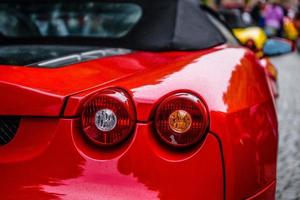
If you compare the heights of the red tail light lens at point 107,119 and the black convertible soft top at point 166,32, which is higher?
the black convertible soft top at point 166,32

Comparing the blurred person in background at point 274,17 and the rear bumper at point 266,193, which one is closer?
the rear bumper at point 266,193

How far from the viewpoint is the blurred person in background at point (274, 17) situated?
21453 mm

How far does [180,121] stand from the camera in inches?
84.5

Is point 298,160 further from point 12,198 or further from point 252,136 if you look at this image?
point 12,198

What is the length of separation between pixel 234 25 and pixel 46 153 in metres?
3.25

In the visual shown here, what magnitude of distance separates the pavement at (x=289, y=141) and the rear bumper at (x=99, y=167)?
6.97ft

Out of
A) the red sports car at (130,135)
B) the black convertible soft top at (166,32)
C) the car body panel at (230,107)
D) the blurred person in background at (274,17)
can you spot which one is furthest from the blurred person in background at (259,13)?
the red sports car at (130,135)

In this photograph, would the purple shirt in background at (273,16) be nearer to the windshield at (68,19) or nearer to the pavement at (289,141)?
the pavement at (289,141)

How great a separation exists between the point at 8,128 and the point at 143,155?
46cm

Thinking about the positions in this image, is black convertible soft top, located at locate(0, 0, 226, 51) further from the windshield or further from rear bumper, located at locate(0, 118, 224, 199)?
rear bumper, located at locate(0, 118, 224, 199)

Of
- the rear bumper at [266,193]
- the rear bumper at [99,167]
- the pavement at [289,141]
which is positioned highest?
the rear bumper at [99,167]

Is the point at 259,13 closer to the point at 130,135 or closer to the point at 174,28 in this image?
the point at 174,28

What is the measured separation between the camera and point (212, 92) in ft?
7.41

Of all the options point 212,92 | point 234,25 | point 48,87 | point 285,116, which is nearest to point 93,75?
point 48,87
